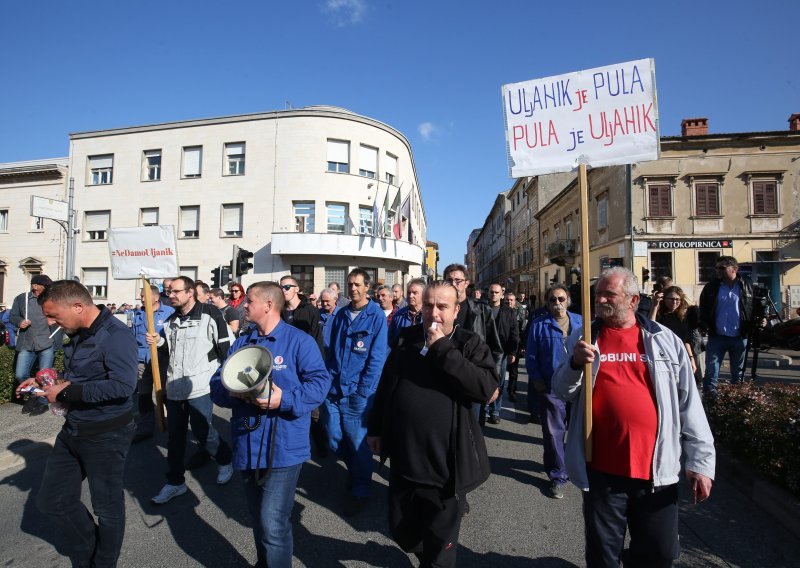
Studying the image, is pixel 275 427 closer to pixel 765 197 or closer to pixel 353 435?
pixel 353 435

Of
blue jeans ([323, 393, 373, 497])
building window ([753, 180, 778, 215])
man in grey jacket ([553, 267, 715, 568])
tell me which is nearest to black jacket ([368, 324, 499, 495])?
man in grey jacket ([553, 267, 715, 568])

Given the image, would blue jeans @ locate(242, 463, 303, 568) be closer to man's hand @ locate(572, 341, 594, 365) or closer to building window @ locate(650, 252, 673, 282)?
man's hand @ locate(572, 341, 594, 365)

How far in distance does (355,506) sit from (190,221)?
25.2m

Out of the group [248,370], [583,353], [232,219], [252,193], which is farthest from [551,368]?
[232,219]

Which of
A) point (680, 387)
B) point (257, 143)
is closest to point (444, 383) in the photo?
point (680, 387)

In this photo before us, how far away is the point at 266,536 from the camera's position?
235 centimetres

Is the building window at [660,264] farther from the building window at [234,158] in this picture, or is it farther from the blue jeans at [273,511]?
the building window at [234,158]

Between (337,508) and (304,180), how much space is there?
2232 cm

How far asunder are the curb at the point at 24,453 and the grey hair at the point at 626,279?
6.14 metres

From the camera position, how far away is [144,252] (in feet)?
16.1

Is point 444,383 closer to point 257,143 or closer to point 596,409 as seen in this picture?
point 596,409

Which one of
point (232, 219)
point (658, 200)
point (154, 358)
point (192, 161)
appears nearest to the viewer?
point (154, 358)

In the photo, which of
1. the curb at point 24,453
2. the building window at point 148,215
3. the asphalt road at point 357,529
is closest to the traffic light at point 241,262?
the curb at point 24,453

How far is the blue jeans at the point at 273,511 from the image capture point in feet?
7.72
